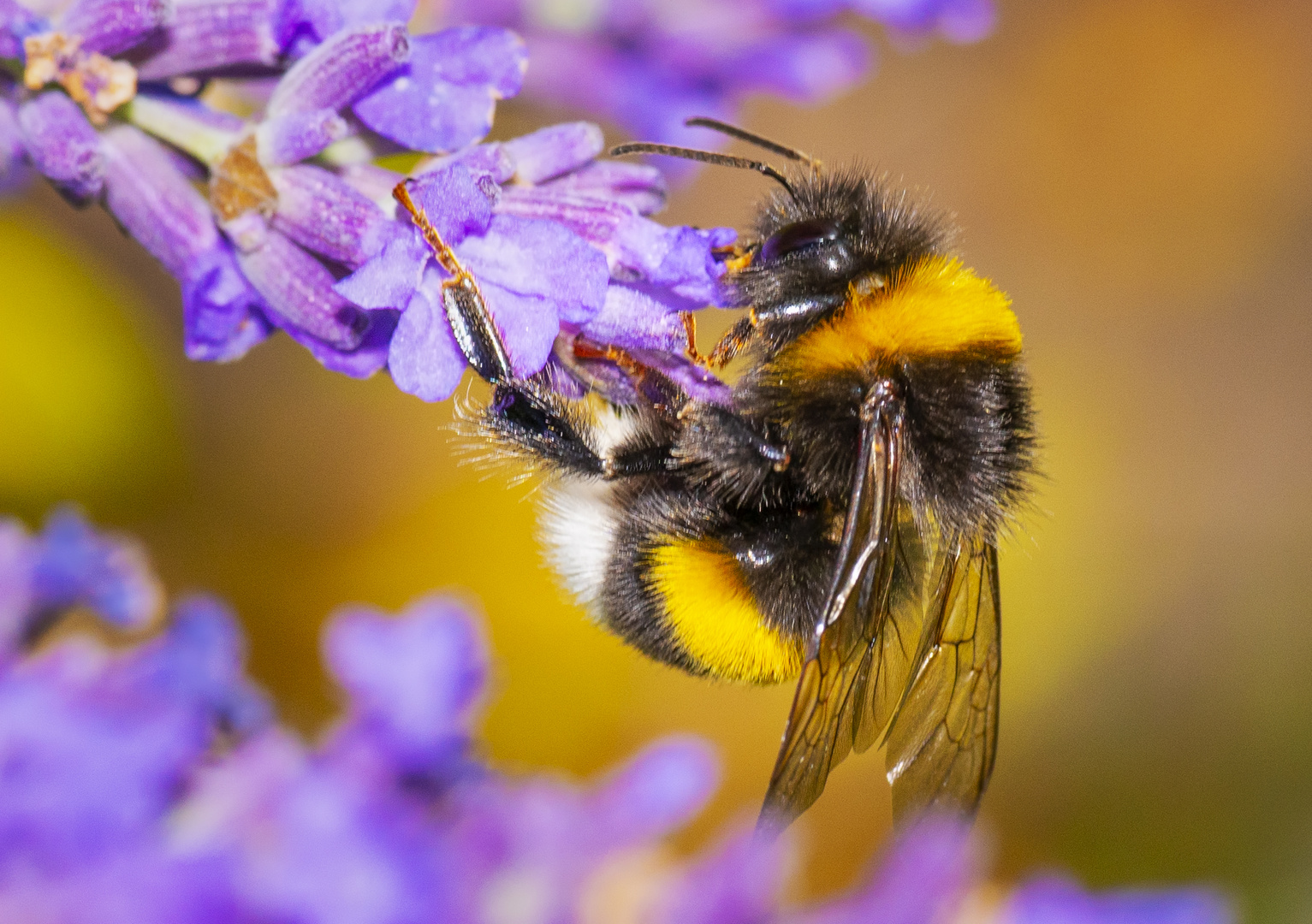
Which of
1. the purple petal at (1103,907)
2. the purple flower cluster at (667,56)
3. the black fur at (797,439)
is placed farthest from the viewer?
the purple flower cluster at (667,56)

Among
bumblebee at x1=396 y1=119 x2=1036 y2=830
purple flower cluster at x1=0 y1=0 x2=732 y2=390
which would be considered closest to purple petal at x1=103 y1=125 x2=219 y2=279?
purple flower cluster at x1=0 y1=0 x2=732 y2=390

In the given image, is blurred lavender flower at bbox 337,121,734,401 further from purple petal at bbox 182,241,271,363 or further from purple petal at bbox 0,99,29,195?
purple petal at bbox 0,99,29,195

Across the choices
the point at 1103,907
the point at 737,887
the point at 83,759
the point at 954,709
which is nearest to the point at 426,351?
the point at 83,759

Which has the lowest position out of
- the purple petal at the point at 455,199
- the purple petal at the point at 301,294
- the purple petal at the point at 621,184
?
the purple petal at the point at 301,294

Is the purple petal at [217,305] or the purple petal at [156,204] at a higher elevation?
the purple petal at [156,204]

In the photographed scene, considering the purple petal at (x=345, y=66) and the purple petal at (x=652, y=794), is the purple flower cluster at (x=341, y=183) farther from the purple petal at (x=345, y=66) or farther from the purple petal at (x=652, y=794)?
the purple petal at (x=652, y=794)

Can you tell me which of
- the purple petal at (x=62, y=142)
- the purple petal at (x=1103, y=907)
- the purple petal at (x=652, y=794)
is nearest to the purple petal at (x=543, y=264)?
the purple petal at (x=62, y=142)

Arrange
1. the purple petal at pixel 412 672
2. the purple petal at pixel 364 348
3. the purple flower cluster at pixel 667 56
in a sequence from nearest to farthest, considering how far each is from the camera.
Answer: the purple petal at pixel 364 348 → the purple petal at pixel 412 672 → the purple flower cluster at pixel 667 56

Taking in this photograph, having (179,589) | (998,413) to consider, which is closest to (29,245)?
(179,589)
